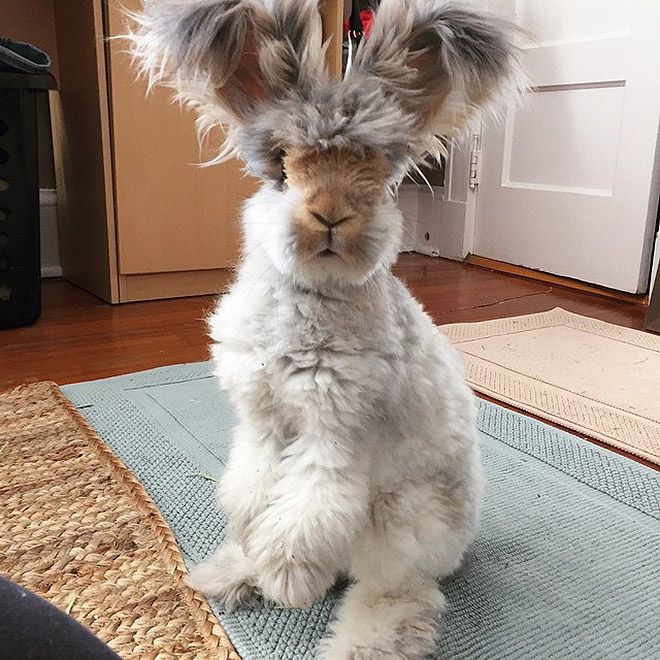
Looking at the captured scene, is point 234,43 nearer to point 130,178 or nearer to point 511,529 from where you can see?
point 511,529

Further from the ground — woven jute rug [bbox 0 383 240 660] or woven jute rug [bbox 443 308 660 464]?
woven jute rug [bbox 443 308 660 464]

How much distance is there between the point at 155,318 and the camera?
6.43 feet

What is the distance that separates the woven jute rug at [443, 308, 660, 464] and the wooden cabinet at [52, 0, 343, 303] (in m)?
0.71

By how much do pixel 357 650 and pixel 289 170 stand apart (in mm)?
479

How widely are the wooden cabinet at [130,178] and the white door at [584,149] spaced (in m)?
0.82

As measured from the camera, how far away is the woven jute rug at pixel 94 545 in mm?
787

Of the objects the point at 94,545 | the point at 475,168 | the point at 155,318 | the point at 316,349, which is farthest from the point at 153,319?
the point at 475,168

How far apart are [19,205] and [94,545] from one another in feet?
3.85

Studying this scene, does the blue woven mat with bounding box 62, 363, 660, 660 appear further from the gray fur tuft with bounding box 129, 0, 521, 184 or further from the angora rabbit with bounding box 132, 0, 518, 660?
the gray fur tuft with bounding box 129, 0, 521, 184

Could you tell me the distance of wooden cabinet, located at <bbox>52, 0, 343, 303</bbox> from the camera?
1.95 m

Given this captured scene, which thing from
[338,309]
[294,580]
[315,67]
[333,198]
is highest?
[315,67]

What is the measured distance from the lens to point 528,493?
3.67 feet

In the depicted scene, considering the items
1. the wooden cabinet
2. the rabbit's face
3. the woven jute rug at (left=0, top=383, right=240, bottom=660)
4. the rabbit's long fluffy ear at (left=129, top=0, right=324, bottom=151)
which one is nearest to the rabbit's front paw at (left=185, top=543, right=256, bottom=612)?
the woven jute rug at (left=0, top=383, right=240, bottom=660)

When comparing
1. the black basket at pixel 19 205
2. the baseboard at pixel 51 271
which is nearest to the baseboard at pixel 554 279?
the baseboard at pixel 51 271
